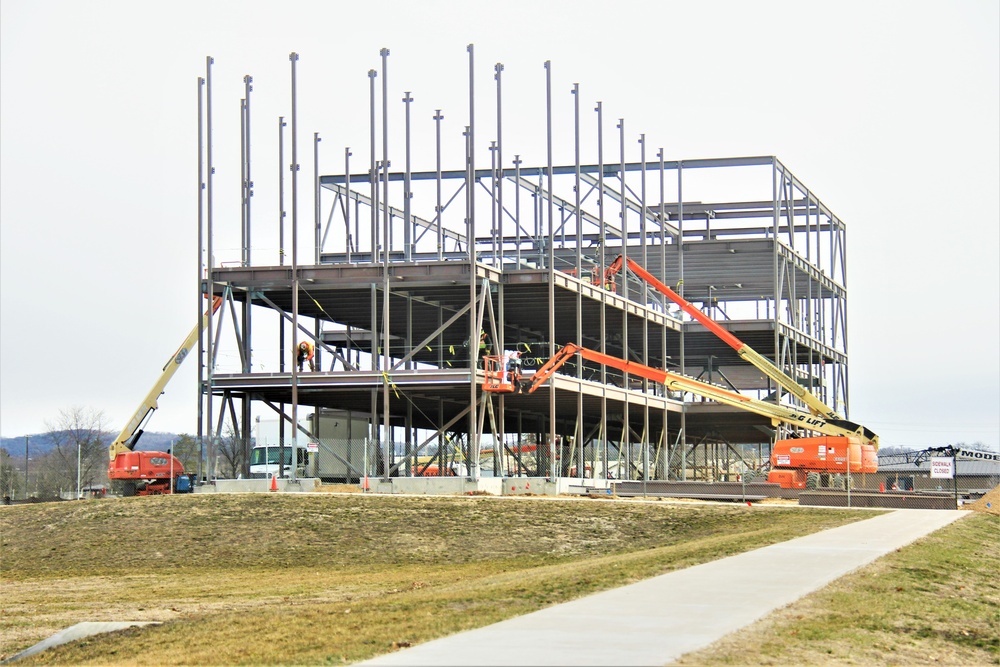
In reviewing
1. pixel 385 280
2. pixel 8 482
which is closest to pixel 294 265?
pixel 385 280

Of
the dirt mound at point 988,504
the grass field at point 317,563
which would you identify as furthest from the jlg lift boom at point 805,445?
the grass field at point 317,563

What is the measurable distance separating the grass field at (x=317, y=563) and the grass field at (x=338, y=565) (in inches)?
2.7

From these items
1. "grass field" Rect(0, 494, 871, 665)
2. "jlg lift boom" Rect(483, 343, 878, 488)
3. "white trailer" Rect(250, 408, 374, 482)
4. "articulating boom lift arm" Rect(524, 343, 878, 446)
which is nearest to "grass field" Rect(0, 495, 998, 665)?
"grass field" Rect(0, 494, 871, 665)

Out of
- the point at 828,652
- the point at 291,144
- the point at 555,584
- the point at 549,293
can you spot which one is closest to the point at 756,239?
the point at 549,293

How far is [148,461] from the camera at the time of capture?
183ft

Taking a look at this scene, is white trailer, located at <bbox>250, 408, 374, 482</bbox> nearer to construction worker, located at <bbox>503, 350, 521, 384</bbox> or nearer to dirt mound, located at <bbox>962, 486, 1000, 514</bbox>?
construction worker, located at <bbox>503, 350, 521, 384</bbox>

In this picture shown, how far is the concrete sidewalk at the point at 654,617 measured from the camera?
12039 millimetres

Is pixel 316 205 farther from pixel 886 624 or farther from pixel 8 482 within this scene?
pixel 886 624

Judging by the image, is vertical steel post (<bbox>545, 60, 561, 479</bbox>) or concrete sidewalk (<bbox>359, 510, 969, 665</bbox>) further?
vertical steel post (<bbox>545, 60, 561, 479</bbox>)

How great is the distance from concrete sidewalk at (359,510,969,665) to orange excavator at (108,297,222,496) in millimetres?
37208

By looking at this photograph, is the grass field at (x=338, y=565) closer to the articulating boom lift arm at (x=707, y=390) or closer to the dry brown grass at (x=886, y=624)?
the dry brown grass at (x=886, y=624)

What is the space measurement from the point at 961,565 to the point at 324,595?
12100 mm

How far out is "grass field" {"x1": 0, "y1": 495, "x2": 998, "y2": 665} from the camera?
50.4ft

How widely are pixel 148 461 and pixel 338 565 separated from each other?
2406 cm
